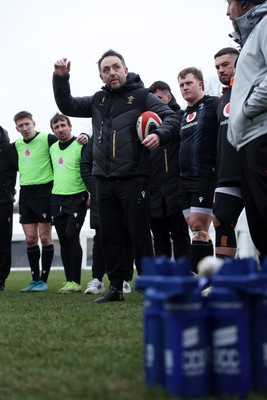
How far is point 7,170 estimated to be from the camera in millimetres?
8617

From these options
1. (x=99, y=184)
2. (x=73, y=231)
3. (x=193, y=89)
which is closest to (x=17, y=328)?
(x=99, y=184)

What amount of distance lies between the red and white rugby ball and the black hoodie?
3.31 meters

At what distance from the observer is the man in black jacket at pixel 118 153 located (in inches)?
227

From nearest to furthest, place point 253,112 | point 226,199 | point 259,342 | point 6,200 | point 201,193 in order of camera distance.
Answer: point 259,342
point 253,112
point 226,199
point 201,193
point 6,200

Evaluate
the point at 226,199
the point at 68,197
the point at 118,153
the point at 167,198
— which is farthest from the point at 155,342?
the point at 68,197

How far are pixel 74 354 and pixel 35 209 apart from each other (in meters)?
Answer: 5.49

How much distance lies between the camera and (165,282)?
217 centimetres

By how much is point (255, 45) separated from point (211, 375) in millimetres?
2431

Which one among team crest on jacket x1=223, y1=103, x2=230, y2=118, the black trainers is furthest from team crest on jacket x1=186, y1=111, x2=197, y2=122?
the black trainers

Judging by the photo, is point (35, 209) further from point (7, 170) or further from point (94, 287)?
point (94, 287)

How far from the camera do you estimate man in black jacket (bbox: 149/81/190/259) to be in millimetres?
7039

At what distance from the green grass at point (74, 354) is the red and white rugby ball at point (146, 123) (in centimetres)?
152

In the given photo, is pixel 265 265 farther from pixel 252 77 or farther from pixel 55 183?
pixel 55 183

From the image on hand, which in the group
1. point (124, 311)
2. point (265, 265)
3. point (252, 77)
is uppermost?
point (252, 77)
